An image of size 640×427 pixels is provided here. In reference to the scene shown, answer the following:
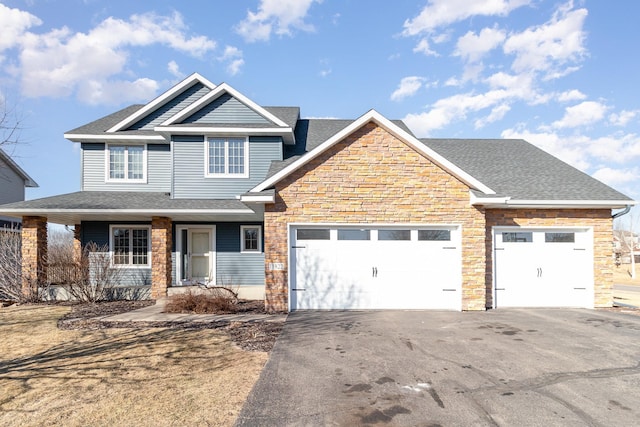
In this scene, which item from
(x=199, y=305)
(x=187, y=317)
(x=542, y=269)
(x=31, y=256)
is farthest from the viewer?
(x=31, y=256)

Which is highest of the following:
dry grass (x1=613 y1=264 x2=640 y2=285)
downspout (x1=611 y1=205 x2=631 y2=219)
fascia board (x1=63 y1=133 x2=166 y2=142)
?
fascia board (x1=63 y1=133 x2=166 y2=142)

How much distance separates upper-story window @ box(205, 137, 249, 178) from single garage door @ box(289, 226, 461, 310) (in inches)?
189

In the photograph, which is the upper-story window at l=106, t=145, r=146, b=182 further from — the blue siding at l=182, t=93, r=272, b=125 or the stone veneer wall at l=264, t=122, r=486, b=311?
the stone veneer wall at l=264, t=122, r=486, b=311

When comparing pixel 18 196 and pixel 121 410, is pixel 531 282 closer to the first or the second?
pixel 121 410

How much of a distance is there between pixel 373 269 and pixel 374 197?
209 centimetres

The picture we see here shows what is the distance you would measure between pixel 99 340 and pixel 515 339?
8.77 meters

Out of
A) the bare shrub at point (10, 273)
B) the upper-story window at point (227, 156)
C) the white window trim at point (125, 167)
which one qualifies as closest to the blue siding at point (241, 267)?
the upper-story window at point (227, 156)

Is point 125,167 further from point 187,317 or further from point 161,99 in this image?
point 187,317

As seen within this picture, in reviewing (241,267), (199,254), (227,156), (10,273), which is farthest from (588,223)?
(10,273)

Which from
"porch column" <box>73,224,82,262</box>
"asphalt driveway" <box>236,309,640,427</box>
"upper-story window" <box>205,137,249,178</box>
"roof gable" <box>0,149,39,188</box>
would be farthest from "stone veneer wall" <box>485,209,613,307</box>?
"roof gable" <box>0,149,39,188</box>

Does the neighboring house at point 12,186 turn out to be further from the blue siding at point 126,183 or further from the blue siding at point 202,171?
the blue siding at point 202,171

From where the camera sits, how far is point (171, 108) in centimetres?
1554

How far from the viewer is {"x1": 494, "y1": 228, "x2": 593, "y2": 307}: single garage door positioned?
11422mm

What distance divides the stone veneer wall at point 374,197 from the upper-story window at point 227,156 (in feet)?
13.9
